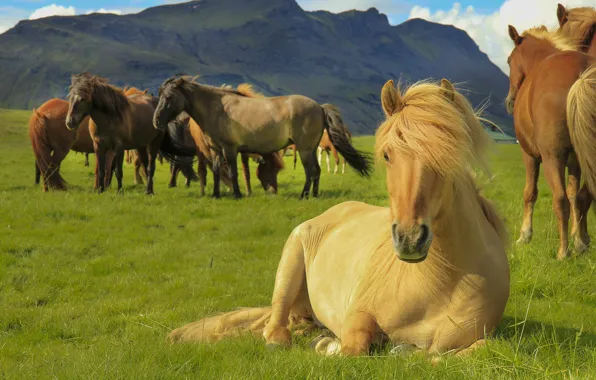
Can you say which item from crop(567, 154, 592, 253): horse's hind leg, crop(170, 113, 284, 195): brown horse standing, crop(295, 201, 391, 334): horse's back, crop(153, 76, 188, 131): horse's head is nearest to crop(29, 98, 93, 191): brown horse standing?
crop(153, 76, 188, 131): horse's head

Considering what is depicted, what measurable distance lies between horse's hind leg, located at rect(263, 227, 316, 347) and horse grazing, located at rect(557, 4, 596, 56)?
655 centimetres

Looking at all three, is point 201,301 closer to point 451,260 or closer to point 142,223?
point 451,260

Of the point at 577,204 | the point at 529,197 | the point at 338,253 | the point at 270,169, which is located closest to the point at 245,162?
the point at 270,169

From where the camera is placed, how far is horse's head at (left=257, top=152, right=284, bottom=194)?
1723 cm

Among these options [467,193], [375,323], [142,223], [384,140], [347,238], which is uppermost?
[384,140]

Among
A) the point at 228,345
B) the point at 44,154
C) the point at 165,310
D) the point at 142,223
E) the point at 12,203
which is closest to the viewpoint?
the point at 228,345

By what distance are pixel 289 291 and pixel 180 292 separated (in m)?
2.54

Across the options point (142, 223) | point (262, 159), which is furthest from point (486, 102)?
point (262, 159)

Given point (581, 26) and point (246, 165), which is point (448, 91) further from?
point (246, 165)

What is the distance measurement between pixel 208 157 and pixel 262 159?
1.64 metres

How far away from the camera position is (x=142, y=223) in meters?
11.5

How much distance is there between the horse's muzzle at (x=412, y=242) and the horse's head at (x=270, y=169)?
46.3 ft

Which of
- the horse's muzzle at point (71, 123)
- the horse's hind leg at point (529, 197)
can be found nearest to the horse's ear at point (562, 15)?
the horse's hind leg at point (529, 197)

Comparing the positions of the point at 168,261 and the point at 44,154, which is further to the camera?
the point at 44,154
